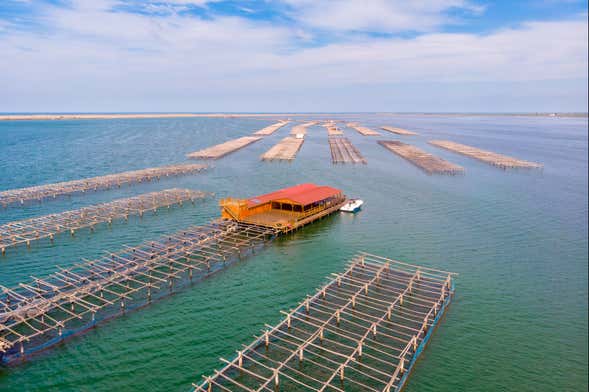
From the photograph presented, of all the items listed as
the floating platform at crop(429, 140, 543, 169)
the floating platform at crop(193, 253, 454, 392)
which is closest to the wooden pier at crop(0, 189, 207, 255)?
the floating platform at crop(193, 253, 454, 392)

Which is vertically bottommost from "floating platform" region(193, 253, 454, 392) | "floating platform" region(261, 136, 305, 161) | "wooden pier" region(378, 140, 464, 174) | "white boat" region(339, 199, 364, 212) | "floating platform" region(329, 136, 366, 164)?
"floating platform" region(193, 253, 454, 392)

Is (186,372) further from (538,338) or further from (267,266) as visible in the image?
(538,338)

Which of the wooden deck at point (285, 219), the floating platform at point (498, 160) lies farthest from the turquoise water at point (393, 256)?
the floating platform at point (498, 160)

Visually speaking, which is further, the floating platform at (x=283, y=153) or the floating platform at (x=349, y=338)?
the floating platform at (x=283, y=153)

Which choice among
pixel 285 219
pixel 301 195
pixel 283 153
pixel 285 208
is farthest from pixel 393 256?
pixel 283 153

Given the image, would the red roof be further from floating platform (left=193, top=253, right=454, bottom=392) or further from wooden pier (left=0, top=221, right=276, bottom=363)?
floating platform (left=193, top=253, right=454, bottom=392)

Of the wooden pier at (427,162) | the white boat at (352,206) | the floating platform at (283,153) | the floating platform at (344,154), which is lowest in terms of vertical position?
the white boat at (352,206)

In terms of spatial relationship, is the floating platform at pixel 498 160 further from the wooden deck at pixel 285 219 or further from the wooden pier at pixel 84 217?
the wooden pier at pixel 84 217

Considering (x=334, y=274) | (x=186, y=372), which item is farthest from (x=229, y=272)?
(x=186, y=372)
